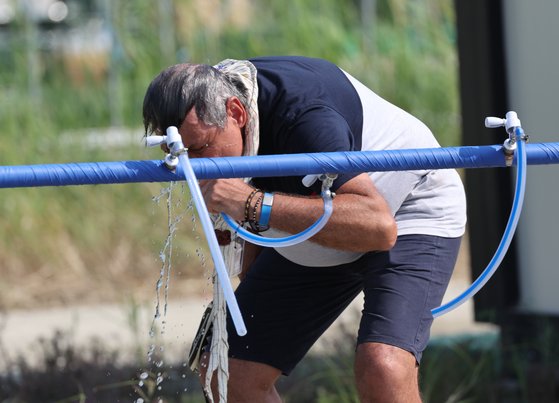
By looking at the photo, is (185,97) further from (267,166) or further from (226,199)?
(267,166)

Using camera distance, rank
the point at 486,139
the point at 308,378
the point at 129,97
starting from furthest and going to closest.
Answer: the point at 129,97, the point at 486,139, the point at 308,378

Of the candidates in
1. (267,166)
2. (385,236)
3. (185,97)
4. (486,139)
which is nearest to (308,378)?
(486,139)

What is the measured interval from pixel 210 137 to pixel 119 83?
6300 mm

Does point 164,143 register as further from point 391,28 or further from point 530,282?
point 391,28

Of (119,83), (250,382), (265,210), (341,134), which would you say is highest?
(341,134)

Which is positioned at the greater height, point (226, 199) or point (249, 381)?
Result: point (226, 199)

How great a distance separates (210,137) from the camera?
3.05 m

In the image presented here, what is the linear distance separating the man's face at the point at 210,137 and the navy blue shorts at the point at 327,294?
553mm

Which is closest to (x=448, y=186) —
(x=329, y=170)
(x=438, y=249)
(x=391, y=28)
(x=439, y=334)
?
(x=438, y=249)

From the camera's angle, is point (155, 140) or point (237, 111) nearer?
point (155, 140)

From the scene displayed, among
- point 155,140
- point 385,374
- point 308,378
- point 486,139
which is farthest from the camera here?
point 486,139

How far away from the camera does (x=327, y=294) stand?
11.7 ft

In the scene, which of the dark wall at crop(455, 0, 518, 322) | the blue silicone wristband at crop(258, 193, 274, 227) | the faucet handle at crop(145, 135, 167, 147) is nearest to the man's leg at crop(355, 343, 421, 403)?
the blue silicone wristband at crop(258, 193, 274, 227)

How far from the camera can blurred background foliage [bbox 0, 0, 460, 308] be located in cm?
779
